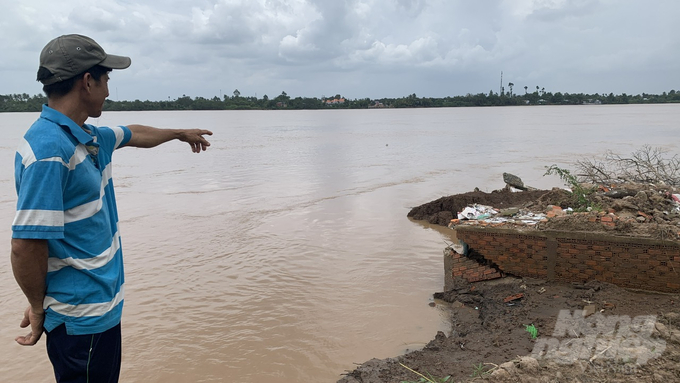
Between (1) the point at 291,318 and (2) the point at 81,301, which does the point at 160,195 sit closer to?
(1) the point at 291,318

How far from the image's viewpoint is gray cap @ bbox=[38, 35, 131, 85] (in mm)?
2041

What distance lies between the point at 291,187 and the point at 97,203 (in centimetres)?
1275

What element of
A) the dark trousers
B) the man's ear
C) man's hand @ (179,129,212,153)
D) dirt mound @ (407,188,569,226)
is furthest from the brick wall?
the man's ear

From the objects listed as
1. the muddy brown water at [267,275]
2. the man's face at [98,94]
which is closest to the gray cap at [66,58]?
the man's face at [98,94]

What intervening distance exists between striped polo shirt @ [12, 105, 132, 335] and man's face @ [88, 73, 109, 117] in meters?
0.13

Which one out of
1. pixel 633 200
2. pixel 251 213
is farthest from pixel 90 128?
pixel 251 213

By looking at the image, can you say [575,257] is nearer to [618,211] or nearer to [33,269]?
[618,211]

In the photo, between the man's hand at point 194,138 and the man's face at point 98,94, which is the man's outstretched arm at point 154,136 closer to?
the man's hand at point 194,138

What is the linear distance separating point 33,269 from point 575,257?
5210 millimetres

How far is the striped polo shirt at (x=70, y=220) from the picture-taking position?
1.86 meters

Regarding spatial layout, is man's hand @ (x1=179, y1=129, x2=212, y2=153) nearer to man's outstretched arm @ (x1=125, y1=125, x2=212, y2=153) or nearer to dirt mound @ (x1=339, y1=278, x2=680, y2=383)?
man's outstretched arm @ (x1=125, y1=125, x2=212, y2=153)

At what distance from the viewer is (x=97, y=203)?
→ 85.0 inches

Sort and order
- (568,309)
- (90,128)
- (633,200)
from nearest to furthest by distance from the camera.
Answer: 1. (90,128)
2. (568,309)
3. (633,200)

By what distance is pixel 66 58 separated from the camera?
205cm
